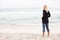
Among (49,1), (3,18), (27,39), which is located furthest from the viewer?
(49,1)

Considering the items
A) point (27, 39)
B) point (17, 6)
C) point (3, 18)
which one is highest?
point (17, 6)

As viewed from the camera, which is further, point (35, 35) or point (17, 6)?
point (17, 6)

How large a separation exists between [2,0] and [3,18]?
234 centimetres

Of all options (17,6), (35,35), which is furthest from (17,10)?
(35,35)

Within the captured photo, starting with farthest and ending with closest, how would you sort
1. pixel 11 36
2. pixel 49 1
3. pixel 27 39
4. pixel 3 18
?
pixel 49 1 → pixel 3 18 → pixel 11 36 → pixel 27 39

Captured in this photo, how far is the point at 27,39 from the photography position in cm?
766

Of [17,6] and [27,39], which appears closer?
[27,39]

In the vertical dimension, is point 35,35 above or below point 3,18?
below

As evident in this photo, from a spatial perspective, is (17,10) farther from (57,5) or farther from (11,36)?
(11,36)

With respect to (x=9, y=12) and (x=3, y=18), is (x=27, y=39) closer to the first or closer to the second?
(x=3, y=18)

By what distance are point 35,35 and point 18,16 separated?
6644mm

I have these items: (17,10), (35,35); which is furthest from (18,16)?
(35,35)

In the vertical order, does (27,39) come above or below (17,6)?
below

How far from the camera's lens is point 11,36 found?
818cm
